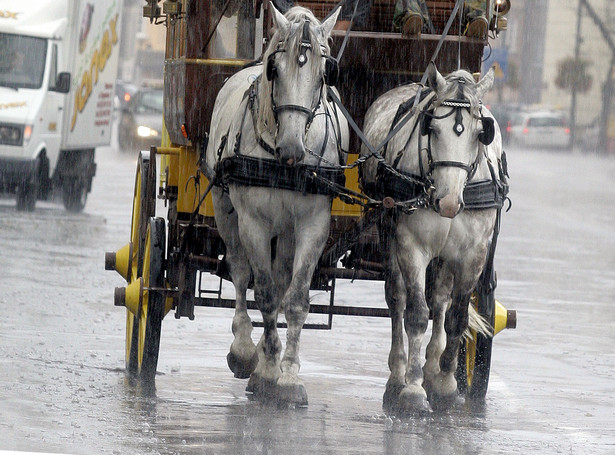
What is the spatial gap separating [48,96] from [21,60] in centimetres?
63

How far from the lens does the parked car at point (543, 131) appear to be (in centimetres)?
6003

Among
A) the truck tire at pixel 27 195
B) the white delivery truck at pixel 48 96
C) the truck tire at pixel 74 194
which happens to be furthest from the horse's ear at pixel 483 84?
the truck tire at pixel 74 194

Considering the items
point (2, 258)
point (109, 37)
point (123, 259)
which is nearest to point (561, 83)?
point (109, 37)

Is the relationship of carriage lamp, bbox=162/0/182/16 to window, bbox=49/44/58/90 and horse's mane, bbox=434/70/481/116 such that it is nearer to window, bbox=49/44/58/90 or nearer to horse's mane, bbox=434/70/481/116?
horse's mane, bbox=434/70/481/116

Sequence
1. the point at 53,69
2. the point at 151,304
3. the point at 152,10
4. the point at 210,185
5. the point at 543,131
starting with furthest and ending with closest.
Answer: the point at 543,131 < the point at 53,69 < the point at 152,10 < the point at 151,304 < the point at 210,185

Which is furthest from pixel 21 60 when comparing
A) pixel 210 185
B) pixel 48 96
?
pixel 210 185


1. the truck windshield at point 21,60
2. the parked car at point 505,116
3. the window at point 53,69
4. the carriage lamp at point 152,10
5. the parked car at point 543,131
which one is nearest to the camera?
the carriage lamp at point 152,10

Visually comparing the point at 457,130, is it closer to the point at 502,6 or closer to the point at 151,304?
the point at 502,6

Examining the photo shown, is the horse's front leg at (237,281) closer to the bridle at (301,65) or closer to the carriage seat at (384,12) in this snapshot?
the bridle at (301,65)

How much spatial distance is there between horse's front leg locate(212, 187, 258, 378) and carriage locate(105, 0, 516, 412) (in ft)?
0.28

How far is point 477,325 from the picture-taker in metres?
8.34

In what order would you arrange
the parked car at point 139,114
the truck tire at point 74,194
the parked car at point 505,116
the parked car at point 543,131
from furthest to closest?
the parked car at point 505,116 → the parked car at point 543,131 → the parked car at point 139,114 → the truck tire at point 74,194

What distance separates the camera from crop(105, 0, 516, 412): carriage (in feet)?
28.0

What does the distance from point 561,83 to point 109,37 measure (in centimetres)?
4642
